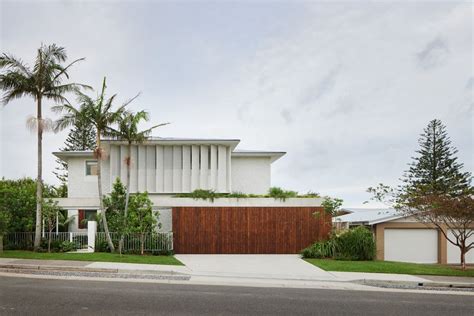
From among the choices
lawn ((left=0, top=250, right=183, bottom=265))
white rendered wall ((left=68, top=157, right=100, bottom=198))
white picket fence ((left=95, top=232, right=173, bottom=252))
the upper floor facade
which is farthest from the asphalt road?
white rendered wall ((left=68, top=157, right=100, bottom=198))

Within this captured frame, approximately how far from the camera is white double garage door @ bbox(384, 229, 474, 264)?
97.8 feet

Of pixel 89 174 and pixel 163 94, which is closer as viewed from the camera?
pixel 163 94

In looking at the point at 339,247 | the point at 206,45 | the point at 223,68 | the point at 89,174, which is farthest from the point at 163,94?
the point at 339,247

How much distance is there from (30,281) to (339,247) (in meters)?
14.2

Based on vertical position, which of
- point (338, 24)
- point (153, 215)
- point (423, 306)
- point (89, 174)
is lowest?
point (423, 306)

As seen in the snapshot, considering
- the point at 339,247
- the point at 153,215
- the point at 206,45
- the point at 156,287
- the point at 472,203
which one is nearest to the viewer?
the point at 156,287

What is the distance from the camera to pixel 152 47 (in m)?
21.8

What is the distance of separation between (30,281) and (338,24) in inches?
595

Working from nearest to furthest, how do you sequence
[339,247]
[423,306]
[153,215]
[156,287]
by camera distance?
[423,306]
[156,287]
[339,247]
[153,215]

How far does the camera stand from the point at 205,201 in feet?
87.4

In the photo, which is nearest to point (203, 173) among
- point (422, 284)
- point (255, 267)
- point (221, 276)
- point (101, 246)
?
point (101, 246)

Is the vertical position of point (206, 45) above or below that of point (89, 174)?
above

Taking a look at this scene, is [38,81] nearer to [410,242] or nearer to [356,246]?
[356,246]

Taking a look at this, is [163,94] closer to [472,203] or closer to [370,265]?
[370,265]
